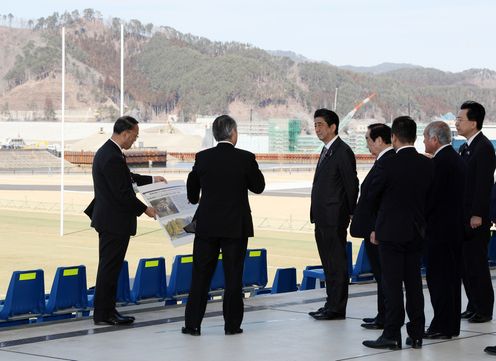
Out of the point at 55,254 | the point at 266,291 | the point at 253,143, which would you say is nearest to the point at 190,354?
the point at 266,291

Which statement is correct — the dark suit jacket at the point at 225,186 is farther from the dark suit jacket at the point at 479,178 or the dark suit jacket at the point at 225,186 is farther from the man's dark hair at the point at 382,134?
the dark suit jacket at the point at 479,178

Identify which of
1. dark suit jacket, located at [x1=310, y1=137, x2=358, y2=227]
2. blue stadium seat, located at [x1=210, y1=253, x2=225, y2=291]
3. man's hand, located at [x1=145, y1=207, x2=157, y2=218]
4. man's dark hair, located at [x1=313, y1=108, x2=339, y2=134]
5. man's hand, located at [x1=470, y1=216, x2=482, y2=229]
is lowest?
blue stadium seat, located at [x1=210, y1=253, x2=225, y2=291]

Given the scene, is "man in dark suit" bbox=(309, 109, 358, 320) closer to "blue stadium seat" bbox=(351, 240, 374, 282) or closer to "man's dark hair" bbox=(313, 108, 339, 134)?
"man's dark hair" bbox=(313, 108, 339, 134)

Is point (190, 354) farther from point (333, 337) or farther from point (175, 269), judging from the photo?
point (175, 269)

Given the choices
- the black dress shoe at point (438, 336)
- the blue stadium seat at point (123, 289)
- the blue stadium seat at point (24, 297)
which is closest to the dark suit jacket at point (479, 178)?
the black dress shoe at point (438, 336)

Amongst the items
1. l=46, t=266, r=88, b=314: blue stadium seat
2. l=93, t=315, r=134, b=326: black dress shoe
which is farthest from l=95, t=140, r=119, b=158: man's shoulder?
l=93, t=315, r=134, b=326: black dress shoe

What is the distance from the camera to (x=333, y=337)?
9766mm

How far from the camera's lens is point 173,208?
10844 mm

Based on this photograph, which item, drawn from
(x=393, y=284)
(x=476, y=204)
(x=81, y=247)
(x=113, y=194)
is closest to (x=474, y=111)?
(x=476, y=204)

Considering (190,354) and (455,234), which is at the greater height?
(455,234)

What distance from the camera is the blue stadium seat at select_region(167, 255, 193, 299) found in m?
11.6

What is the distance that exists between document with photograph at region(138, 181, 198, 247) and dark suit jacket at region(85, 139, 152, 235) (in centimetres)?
44

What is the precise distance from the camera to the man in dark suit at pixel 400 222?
907 centimetres

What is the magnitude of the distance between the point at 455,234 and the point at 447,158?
660 millimetres
